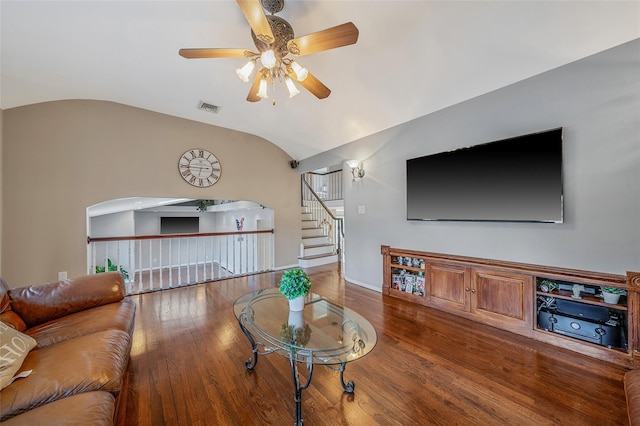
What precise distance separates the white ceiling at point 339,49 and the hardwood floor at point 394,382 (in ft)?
8.45

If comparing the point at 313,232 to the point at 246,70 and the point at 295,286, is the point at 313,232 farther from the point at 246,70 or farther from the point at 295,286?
the point at 246,70

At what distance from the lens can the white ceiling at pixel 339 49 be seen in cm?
197

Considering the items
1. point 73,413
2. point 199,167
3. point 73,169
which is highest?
point 199,167

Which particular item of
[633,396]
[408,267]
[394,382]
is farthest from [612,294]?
[394,382]

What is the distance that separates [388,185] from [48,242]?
4.69 meters

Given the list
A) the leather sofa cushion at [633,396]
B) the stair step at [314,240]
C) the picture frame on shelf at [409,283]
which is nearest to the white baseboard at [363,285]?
the picture frame on shelf at [409,283]

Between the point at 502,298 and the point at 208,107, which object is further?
the point at 208,107

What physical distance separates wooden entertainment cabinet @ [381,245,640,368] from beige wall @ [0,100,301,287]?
3892mm

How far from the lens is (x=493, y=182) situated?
2607 mm

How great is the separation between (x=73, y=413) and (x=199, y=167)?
3905mm

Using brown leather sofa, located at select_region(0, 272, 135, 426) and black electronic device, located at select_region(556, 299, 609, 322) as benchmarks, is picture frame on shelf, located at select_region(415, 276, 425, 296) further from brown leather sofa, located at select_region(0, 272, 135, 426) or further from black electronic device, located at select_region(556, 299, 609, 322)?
brown leather sofa, located at select_region(0, 272, 135, 426)

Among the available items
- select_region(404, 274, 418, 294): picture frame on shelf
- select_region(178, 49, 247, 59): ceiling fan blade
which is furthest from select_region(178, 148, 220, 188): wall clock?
select_region(404, 274, 418, 294): picture frame on shelf

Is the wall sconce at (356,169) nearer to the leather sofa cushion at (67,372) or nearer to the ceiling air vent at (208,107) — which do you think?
the ceiling air vent at (208,107)

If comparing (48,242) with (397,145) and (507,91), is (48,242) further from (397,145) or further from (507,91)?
(507,91)
